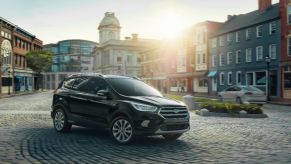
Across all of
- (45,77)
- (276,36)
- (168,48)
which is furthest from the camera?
(45,77)

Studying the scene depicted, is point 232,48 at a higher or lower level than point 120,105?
higher

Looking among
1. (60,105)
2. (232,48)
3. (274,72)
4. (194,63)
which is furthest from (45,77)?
(60,105)

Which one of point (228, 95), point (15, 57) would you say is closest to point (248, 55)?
point (228, 95)

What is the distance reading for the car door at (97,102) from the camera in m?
9.38

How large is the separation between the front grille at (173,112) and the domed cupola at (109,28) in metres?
96.9

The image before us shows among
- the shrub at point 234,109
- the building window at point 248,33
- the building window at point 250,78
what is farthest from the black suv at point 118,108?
the building window at point 248,33

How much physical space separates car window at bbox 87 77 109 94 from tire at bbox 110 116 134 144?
1.18m

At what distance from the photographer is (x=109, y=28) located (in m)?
104

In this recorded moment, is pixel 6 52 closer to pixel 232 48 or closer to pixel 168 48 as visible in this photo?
pixel 168 48

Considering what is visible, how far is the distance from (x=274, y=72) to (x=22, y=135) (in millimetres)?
30648

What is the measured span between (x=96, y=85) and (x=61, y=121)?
5.70ft

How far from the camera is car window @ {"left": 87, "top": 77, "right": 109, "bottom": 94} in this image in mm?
9898

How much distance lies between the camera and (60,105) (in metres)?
11.0

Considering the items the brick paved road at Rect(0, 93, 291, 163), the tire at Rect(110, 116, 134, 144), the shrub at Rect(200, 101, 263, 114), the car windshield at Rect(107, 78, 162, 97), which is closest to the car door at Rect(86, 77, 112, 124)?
the car windshield at Rect(107, 78, 162, 97)
